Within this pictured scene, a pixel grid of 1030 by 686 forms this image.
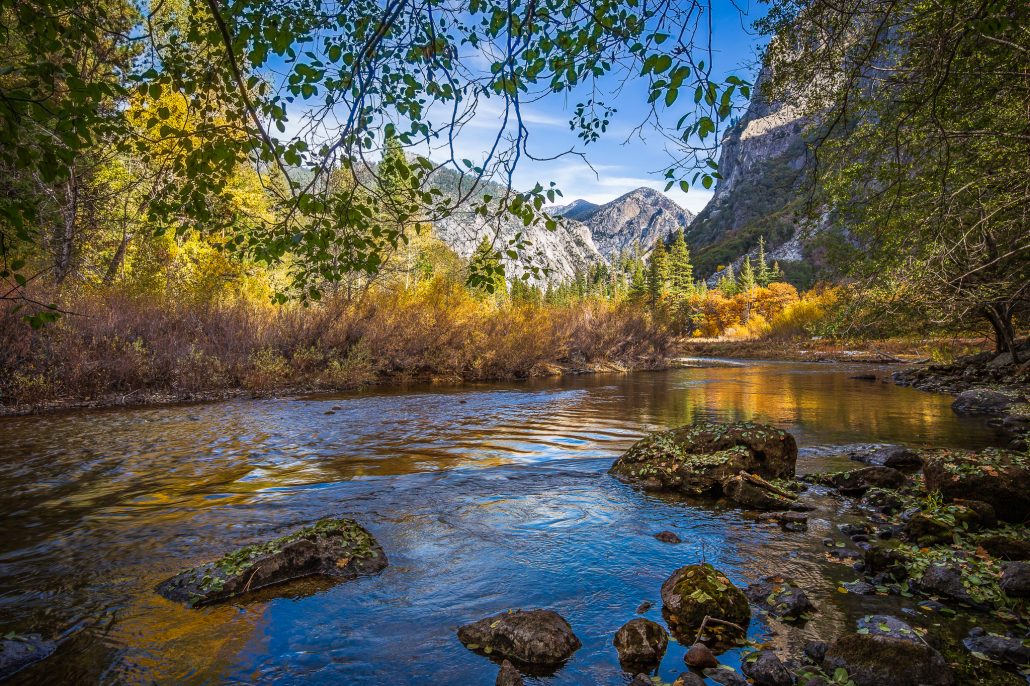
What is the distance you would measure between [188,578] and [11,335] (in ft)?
54.2

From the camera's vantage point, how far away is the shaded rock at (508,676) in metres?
3.45

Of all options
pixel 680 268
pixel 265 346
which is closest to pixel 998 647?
pixel 265 346

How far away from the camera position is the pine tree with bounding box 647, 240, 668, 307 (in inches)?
2918

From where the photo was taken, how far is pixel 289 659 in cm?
388

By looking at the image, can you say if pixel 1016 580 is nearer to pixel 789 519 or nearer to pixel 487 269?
pixel 789 519

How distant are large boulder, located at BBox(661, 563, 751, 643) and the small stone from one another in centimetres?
155

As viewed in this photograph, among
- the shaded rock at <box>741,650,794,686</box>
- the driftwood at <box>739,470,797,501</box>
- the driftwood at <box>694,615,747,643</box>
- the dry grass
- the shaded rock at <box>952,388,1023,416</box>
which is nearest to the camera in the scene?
the shaded rock at <box>741,650,794,686</box>

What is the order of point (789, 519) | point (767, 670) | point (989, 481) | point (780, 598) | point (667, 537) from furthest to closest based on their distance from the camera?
point (789, 519) < point (989, 481) < point (667, 537) < point (780, 598) < point (767, 670)

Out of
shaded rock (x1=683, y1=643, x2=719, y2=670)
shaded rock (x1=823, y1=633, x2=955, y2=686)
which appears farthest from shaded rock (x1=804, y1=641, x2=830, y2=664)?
shaded rock (x1=683, y1=643, x2=719, y2=670)

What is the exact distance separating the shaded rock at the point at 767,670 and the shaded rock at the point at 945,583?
6.50 feet

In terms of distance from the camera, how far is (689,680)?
3.35 metres

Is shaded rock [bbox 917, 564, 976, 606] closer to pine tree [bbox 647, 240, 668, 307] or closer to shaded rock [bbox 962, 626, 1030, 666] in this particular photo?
shaded rock [bbox 962, 626, 1030, 666]

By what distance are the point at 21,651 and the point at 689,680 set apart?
4.75 metres

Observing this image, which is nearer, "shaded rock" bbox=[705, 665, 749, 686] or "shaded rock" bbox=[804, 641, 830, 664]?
"shaded rock" bbox=[705, 665, 749, 686]
